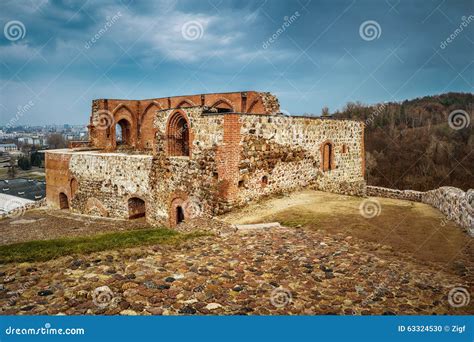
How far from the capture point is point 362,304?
4.39 metres

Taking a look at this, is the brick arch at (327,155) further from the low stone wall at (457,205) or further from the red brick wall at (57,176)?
the red brick wall at (57,176)

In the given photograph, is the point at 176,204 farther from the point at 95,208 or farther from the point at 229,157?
the point at 95,208

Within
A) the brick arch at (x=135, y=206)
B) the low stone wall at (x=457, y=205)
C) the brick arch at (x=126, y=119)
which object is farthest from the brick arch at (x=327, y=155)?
the brick arch at (x=126, y=119)

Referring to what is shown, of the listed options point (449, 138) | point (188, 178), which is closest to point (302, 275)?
point (188, 178)

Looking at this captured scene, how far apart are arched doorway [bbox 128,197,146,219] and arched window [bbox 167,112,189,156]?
3.98m

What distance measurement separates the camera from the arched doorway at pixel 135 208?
15538mm

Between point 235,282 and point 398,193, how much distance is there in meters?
14.3

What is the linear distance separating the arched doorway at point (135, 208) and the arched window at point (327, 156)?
27.6 feet

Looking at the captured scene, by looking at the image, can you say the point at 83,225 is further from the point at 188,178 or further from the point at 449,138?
the point at 449,138

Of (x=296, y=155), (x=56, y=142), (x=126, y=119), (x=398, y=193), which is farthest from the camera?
(x=56, y=142)

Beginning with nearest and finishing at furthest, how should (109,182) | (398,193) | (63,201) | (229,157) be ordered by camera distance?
(229,157)
(109,182)
(398,193)
(63,201)

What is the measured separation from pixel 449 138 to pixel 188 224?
153 feet

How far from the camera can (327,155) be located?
14.9 metres

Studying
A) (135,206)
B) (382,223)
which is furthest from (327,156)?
(135,206)
